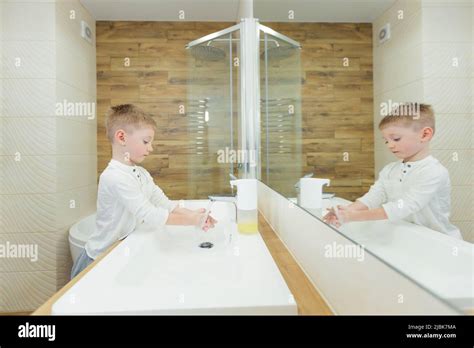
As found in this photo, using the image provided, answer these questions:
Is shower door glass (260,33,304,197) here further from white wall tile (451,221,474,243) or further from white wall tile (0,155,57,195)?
white wall tile (0,155,57,195)

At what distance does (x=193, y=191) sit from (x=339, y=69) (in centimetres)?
220

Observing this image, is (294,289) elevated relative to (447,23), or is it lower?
lower

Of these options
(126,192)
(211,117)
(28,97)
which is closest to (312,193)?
(126,192)

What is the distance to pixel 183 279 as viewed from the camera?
2.64 feet

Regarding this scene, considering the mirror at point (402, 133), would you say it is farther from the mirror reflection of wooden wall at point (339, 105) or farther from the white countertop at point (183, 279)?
the white countertop at point (183, 279)

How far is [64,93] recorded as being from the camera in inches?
88.1

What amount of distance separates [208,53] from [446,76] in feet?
7.85

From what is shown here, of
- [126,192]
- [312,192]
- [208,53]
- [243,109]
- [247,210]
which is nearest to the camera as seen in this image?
[312,192]

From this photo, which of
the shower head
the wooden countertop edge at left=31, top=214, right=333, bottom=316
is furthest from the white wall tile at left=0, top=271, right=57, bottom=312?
the shower head

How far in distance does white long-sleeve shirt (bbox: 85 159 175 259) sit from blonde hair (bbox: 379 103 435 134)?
3.12 ft

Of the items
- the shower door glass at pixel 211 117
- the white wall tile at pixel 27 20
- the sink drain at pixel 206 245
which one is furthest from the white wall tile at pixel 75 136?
the sink drain at pixel 206 245

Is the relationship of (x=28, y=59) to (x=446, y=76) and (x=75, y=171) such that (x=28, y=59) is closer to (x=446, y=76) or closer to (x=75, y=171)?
(x=75, y=171)

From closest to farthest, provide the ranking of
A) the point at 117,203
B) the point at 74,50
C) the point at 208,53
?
1. the point at 117,203
2. the point at 74,50
3. the point at 208,53

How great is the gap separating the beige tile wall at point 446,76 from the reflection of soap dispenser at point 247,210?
0.75 m
